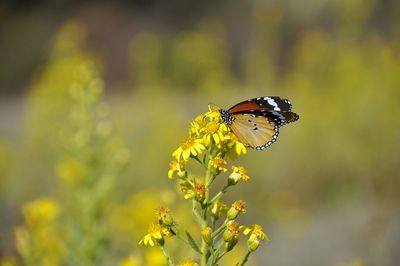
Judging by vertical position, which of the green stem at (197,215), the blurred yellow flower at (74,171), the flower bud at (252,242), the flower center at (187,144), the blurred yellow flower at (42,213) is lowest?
the flower bud at (252,242)

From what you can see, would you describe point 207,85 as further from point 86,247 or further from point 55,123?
point 86,247

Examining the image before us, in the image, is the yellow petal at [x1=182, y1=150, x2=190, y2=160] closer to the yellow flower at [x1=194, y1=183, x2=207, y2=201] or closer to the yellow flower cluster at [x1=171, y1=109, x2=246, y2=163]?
the yellow flower cluster at [x1=171, y1=109, x2=246, y2=163]

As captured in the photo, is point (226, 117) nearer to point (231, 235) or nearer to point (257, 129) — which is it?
point (257, 129)

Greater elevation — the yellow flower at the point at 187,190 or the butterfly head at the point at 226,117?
the butterfly head at the point at 226,117

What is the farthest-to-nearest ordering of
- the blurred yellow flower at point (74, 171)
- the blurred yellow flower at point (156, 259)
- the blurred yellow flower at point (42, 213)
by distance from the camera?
1. the blurred yellow flower at point (74, 171)
2. the blurred yellow flower at point (42, 213)
3. the blurred yellow flower at point (156, 259)

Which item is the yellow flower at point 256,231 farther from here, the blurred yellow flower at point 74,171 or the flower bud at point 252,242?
the blurred yellow flower at point 74,171

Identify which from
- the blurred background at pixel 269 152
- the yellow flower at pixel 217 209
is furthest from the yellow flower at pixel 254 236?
the blurred background at pixel 269 152

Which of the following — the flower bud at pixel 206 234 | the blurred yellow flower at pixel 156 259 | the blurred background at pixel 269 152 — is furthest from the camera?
the blurred background at pixel 269 152

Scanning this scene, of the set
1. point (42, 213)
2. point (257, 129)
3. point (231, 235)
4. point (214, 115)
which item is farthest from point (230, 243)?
point (42, 213)
